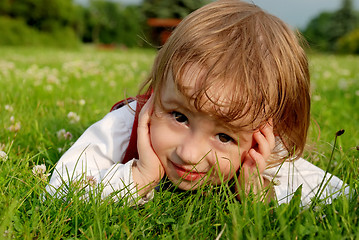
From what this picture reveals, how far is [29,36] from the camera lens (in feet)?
115

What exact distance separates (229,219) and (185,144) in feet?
1.46

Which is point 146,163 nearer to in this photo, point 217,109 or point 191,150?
point 191,150

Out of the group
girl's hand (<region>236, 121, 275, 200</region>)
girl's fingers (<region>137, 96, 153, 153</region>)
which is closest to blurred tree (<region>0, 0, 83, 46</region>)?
girl's fingers (<region>137, 96, 153, 153</region>)

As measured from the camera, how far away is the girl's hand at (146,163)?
7.37ft

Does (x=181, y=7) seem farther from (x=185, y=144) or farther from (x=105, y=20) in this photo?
(x=185, y=144)

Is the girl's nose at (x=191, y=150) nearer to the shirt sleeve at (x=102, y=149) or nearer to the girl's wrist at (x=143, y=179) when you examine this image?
the girl's wrist at (x=143, y=179)

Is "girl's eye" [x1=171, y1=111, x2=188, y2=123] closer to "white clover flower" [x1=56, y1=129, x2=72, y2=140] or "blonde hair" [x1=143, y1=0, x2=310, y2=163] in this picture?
"blonde hair" [x1=143, y1=0, x2=310, y2=163]

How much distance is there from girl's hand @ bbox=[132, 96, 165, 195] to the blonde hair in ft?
0.59

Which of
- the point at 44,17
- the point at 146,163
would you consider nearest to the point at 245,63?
the point at 146,163

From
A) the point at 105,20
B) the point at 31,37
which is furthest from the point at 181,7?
the point at 105,20

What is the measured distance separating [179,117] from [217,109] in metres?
0.25

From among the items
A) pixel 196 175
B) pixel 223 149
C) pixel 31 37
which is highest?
pixel 223 149

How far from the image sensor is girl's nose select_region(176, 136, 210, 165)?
79.7 inches

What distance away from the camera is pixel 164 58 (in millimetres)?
2209
